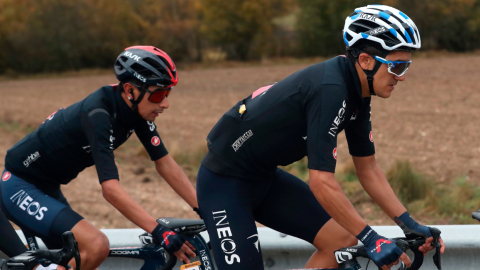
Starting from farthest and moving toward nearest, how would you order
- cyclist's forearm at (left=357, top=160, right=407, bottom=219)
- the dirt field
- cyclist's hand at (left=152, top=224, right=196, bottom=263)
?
1. the dirt field
2. cyclist's hand at (left=152, top=224, right=196, bottom=263)
3. cyclist's forearm at (left=357, top=160, right=407, bottom=219)

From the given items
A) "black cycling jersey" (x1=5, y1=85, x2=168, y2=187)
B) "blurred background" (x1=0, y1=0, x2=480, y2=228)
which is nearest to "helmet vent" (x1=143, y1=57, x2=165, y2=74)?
"black cycling jersey" (x1=5, y1=85, x2=168, y2=187)

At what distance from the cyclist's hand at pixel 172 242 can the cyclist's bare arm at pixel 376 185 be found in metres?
1.23

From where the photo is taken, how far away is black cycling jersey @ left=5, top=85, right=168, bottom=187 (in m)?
3.66

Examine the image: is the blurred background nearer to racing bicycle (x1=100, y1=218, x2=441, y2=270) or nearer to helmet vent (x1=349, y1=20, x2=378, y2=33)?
racing bicycle (x1=100, y1=218, x2=441, y2=270)

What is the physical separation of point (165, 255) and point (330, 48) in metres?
35.7

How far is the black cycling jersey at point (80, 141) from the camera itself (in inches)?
144

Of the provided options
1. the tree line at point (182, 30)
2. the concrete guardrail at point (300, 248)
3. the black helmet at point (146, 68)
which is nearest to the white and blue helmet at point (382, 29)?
the black helmet at point (146, 68)

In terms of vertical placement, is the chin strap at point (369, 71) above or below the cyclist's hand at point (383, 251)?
above

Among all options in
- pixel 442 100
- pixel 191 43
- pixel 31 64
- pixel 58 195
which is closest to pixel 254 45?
pixel 191 43

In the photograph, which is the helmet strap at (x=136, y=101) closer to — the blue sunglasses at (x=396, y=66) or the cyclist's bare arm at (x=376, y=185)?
the cyclist's bare arm at (x=376, y=185)

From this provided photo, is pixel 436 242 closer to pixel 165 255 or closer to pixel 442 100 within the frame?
pixel 165 255

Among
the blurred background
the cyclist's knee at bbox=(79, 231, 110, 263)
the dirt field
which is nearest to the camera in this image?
the cyclist's knee at bbox=(79, 231, 110, 263)

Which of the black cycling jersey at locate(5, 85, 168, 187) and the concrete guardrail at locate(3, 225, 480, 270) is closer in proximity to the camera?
the black cycling jersey at locate(5, 85, 168, 187)

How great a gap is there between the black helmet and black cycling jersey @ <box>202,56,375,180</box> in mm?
629
